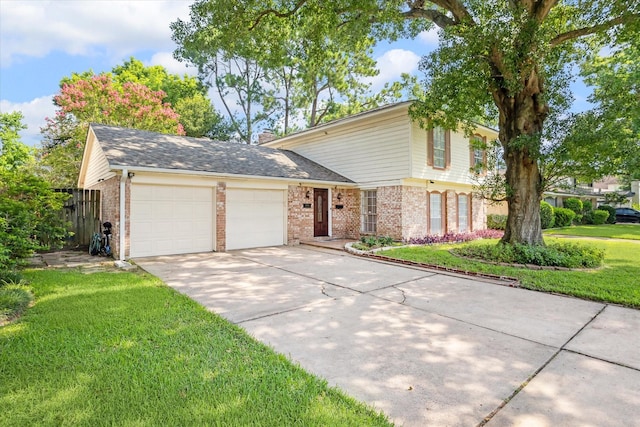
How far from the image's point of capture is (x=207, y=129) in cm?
2686

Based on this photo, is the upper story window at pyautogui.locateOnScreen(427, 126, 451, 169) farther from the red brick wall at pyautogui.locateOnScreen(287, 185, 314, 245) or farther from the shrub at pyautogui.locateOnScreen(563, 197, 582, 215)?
the shrub at pyautogui.locateOnScreen(563, 197, 582, 215)

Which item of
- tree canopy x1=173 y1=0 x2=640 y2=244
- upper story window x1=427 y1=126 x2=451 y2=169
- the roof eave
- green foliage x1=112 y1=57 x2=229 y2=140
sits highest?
green foliage x1=112 y1=57 x2=229 y2=140

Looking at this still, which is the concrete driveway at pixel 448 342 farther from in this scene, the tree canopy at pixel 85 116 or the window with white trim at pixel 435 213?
the tree canopy at pixel 85 116

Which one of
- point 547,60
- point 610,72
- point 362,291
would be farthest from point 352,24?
point 610,72

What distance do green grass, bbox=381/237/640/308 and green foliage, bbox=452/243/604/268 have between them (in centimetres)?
37

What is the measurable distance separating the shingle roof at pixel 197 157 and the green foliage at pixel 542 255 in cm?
650

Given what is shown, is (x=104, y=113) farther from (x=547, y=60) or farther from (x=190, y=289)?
(x=547, y=60)

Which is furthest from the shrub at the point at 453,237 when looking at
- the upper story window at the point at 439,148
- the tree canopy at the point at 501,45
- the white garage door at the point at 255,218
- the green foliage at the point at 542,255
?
the white garage door at the point at 255,218

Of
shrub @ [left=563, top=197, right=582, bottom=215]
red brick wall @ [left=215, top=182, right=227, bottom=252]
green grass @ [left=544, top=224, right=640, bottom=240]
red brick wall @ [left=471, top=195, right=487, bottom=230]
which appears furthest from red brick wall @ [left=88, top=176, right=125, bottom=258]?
shrub @ [left=563, top=197, right=582, bottom=215]

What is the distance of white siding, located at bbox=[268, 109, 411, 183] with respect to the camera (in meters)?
12.4

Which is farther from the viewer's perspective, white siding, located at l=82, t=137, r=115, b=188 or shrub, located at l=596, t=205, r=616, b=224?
shrub, located at l=596, t=205, r=616, b=224

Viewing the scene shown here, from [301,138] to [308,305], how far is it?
1270 centimetres

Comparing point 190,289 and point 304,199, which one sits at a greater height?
point 304,199

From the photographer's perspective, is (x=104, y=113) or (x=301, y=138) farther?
(x=104, y=113)
